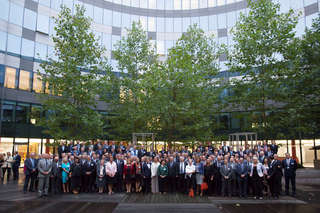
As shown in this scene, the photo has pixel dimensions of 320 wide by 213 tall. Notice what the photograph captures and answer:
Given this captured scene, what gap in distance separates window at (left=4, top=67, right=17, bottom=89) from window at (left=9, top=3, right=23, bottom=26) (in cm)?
579

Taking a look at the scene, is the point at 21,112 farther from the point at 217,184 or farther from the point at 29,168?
the point at 217,184

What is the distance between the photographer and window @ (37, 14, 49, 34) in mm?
33969

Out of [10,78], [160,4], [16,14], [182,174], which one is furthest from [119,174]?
[160,4]

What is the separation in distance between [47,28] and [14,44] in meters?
5.19

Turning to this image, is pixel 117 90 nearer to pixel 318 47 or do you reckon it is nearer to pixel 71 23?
pixel 71 23

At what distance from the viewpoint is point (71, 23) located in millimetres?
23453

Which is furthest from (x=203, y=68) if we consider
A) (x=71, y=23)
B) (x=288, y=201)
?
(x=288, y=201)

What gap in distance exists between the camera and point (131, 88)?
26.8 meters

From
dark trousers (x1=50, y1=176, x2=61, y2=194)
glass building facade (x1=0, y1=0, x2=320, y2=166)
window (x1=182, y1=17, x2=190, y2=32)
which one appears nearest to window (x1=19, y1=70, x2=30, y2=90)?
glass building facade (x1=0, y1=0, x2=320, y2=166)

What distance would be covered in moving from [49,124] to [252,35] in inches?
743

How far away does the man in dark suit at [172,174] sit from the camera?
15086 millimetres

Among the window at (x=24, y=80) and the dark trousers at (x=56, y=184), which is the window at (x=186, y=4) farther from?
the dark trousers at (x=56, y=184)

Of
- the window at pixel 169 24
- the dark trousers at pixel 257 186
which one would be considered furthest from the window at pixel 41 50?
the dark trousers at pixel 257 186

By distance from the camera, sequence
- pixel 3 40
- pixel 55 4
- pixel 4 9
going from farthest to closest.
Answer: pixel 55 4
pixel 4 9
pixel 3 40
